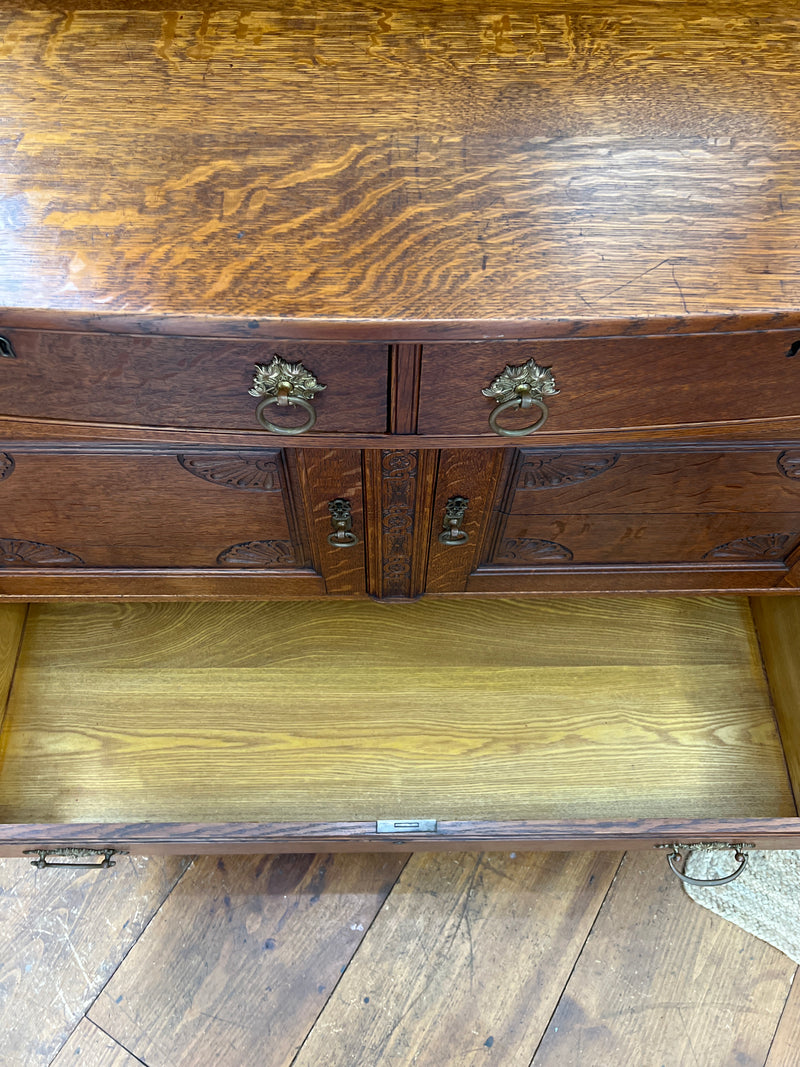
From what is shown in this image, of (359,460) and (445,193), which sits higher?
(445,193)

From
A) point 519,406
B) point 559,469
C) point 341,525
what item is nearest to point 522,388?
point 519,406

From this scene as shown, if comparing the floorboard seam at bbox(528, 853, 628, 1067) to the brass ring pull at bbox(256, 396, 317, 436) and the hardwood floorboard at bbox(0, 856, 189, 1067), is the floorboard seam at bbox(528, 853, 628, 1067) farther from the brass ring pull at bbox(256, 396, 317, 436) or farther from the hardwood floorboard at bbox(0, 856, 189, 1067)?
the brass ring pull at bbox(256, 396, 317, 436)

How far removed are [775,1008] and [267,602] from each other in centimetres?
74

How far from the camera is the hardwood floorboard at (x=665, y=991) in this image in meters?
0.88

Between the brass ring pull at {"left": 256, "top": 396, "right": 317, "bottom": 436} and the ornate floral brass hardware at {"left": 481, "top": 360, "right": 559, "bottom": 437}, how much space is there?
133 mm

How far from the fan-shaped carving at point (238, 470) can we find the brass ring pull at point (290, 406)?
0.20 feet

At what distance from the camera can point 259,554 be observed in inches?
33.3

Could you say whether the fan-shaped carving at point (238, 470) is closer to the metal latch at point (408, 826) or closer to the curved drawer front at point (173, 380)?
the curved drawer front at point (173, 380)

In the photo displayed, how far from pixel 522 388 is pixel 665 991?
723 millimetres

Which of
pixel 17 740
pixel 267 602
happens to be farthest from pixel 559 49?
pixel 17 740

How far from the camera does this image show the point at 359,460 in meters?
0.70

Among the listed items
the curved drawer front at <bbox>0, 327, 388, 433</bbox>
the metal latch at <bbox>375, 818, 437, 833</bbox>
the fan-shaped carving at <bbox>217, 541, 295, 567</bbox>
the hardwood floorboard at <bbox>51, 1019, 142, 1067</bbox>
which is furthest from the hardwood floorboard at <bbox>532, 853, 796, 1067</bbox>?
the curved drawer front at <bbox>0, 327, 388, 433</bbox>

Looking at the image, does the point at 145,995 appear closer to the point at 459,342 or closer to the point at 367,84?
the point at 459,342

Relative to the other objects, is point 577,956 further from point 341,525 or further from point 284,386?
point 284,386
